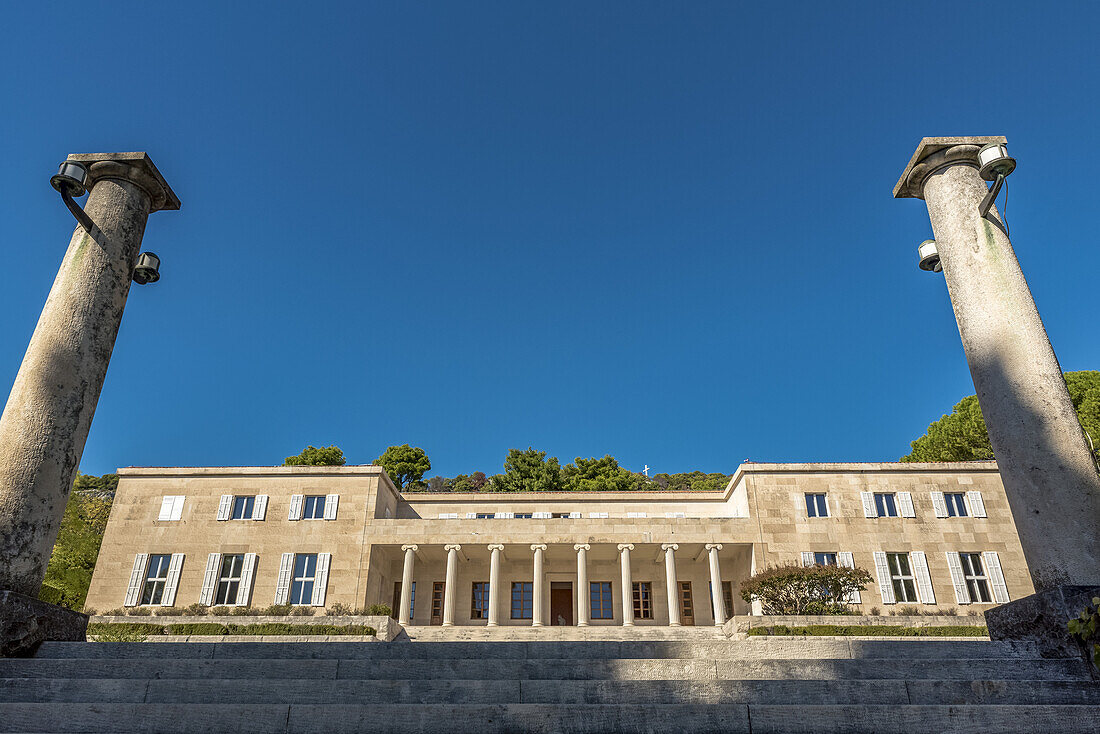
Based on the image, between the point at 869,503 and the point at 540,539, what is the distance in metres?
13.2

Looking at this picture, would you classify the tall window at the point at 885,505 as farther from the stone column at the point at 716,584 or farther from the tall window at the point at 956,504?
the stone column at the point at 716,584

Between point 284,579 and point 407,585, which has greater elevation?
point 284,579

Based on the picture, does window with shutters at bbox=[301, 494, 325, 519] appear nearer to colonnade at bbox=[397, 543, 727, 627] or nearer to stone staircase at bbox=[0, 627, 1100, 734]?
colonnade at bbox=[397, 543, 727, 627]

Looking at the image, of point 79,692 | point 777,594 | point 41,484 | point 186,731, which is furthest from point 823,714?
point 777,594

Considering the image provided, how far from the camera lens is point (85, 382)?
26.5 ft

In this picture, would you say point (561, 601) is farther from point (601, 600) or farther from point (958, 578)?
point (958, 578)

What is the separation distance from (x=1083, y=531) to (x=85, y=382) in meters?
11.0

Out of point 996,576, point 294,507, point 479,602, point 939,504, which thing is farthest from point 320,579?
point 996,576

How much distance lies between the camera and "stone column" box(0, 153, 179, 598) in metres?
7.23

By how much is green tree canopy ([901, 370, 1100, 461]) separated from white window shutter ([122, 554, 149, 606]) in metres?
36.3

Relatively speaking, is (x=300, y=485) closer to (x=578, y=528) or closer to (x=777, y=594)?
(x=578, y=528)

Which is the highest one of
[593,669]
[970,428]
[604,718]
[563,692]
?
[970,428]

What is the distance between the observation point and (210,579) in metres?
26.0

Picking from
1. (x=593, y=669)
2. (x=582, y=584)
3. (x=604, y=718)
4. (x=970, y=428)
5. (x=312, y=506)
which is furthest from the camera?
(x=970, y=428)
